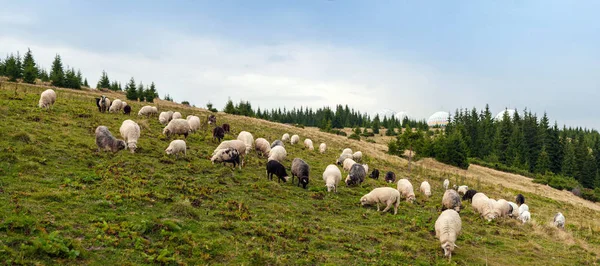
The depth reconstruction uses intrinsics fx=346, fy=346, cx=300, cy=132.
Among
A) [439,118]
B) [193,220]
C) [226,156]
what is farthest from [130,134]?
[439,118]

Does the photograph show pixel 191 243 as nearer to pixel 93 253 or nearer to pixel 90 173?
pixel 93 253

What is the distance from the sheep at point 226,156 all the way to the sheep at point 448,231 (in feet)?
39.3

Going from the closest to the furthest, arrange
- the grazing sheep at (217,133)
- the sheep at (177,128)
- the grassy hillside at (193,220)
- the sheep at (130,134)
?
the grassy hillside at (193,220)
the sheep at (130,134)
the sheep at (177,128)
the grazing sheep at (217,133)

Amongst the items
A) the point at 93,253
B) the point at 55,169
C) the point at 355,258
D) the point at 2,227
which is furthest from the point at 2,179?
the point at 355,258

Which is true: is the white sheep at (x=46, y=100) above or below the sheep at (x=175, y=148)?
above

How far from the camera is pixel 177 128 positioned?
27.0 m

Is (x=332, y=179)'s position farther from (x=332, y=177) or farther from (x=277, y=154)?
(x=277, y=154)

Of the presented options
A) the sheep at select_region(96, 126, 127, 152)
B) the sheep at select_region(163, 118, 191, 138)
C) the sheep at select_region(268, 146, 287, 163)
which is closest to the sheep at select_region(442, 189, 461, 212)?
the sheep at select_region(268, 146, 287, 163)

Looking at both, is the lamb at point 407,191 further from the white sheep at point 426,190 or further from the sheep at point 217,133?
the sheep at point 217,133

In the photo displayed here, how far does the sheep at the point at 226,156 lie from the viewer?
2077cm

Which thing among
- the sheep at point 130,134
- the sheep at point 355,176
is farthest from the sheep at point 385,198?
the sheep at point 130,134

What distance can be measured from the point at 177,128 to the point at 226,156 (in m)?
8.14

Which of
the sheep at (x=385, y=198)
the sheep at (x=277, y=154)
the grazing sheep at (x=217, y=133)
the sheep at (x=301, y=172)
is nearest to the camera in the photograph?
the sheep at (x=385, y=198)

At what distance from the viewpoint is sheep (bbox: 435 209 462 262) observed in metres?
13.0
